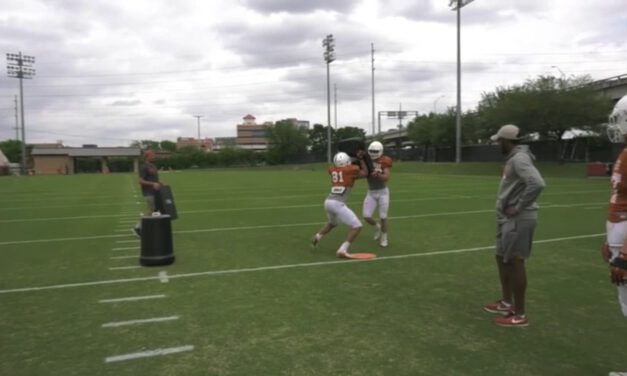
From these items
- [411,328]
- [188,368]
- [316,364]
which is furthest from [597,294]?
[188,368]

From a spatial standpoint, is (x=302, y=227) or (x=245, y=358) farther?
(x=302, y=227)

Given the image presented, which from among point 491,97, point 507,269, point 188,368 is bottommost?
point 188,368

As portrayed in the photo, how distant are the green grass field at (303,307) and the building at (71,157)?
280 feet

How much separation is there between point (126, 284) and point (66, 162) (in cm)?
9593

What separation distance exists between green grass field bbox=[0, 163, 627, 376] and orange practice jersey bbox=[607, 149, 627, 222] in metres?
1.36

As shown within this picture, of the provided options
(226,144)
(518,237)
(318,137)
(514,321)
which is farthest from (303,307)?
(226,144)

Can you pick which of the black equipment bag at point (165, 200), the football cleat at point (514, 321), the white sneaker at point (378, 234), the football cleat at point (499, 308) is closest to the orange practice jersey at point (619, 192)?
the football cleat at point (514, 321)

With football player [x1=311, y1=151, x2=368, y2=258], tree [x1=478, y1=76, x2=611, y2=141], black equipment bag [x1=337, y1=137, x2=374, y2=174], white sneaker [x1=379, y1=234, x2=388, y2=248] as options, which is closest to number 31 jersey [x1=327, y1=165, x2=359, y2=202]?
football player [x1=311, y1=151, x2=368, y2=258]

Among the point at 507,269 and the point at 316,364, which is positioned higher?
the point at 507,269

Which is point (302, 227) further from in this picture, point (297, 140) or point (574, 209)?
point (297, 140)

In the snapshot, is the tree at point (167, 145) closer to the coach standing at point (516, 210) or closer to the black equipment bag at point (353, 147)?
the black equipment bag at point (353, 147)

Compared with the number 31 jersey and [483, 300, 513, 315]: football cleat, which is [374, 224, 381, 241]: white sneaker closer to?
the number 31 jersey

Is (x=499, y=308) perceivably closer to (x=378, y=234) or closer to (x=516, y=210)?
(x=516, y=210)

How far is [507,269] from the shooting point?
5.37 meters
